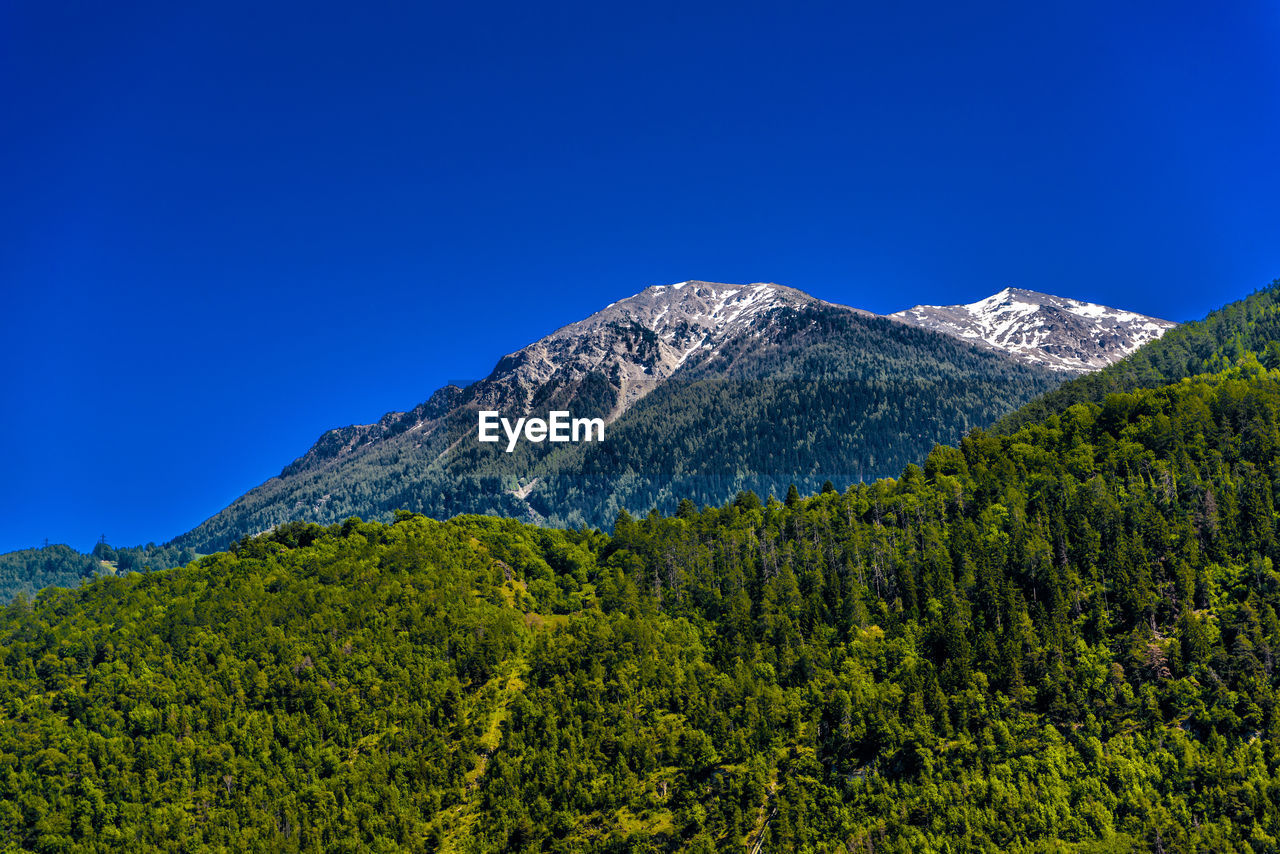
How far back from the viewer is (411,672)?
154 m

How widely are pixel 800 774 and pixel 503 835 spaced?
4591 cm

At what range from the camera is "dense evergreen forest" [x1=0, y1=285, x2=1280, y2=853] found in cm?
→ 11800

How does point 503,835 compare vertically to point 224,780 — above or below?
below

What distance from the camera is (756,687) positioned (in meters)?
139

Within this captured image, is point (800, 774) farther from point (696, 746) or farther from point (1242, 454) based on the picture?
point (1242, 454)

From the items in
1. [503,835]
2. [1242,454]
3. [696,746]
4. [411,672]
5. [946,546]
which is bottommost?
[503,835]

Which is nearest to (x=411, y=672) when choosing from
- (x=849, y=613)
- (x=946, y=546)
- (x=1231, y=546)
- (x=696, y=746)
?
(x=696, y=746)

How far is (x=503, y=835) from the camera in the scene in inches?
4956

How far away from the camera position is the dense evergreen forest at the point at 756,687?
4646 inches

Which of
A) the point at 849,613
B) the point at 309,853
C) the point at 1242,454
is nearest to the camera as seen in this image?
the point at 309,853

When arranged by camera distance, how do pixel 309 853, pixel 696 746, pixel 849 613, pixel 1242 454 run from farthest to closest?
pixel 1242 454 → pixel 849 613 → pixel 696 746 → pixel 309 853

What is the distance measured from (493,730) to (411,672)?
20568 mm

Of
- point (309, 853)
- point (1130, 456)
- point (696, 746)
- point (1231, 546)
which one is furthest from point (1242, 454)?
point (309, 853)

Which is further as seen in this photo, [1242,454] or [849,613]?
[1242,454]
